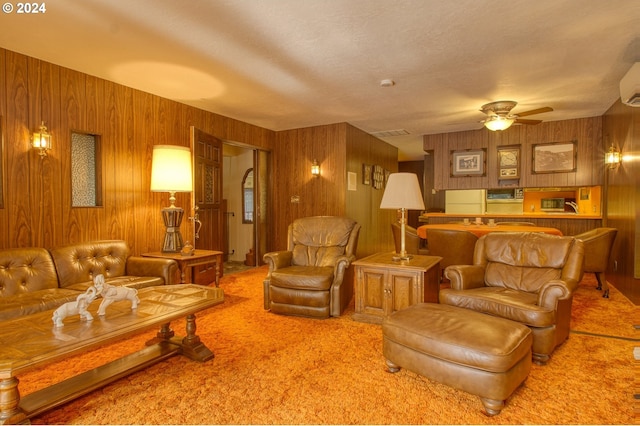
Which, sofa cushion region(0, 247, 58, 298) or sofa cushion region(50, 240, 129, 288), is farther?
sofa cushion region(50, 240, 129, 288)

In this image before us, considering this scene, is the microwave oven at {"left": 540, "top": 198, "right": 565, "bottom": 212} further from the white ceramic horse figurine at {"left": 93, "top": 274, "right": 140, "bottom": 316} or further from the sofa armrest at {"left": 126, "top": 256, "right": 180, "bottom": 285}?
the white ceramic horse figurine at {"left": 93, "top": 274, "right": 140, "bottom": 316}

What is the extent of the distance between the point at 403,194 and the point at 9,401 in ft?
9.50

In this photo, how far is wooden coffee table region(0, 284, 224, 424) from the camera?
1594 mm

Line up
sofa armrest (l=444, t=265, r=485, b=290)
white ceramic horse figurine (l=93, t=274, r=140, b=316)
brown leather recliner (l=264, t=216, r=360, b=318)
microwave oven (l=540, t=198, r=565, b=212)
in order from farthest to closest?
microwave oven (l=540, t=198, r=565, b=212), brown leather recliner (l=264, t=216, r=360, b=318), sofa armrest (l=444, t=265, r=485, b=290), white ceramic horse figurine (l=93, t=274, r=140, b=316)

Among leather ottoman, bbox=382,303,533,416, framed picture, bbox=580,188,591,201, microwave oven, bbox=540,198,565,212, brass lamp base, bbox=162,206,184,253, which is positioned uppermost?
framed picture, bbox=580,188,591,201

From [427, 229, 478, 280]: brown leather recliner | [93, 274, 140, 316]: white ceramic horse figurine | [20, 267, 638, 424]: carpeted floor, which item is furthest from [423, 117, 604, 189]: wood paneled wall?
[93, 274, 140, 316]: white ceramic horse figurine

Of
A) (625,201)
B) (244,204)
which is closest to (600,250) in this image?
(625,201)

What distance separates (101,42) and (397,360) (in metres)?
3.40

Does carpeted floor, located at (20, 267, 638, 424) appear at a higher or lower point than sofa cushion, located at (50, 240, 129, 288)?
lower

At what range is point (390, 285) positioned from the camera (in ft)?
10.3

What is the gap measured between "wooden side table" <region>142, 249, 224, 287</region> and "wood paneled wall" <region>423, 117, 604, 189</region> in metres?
4.64

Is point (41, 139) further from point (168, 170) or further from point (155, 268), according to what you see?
point (155, 268)

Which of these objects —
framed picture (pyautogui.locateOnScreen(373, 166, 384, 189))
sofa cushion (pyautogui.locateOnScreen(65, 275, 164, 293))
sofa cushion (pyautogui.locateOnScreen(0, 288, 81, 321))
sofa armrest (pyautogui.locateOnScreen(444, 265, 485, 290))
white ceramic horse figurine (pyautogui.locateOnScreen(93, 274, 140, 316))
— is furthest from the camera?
framed picture (pyautogui.locateOnScreen(373, 166, 384, 189))

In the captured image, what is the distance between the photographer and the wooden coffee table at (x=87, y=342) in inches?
62.7
